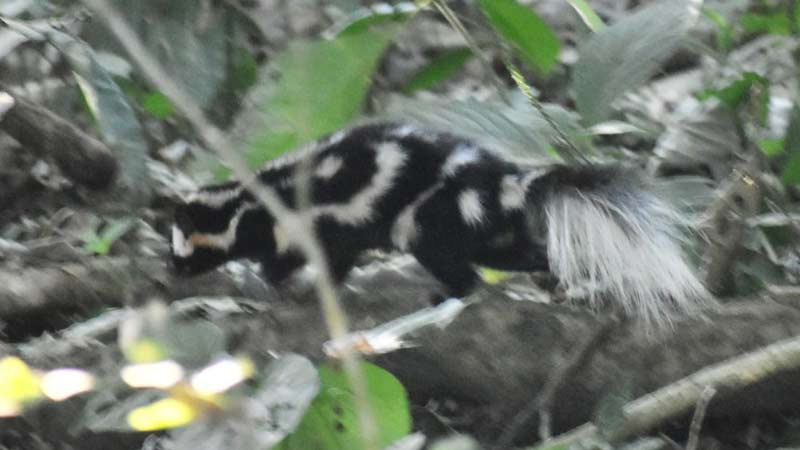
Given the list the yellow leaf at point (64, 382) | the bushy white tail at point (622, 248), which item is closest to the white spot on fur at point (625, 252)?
the bushy white tail at point (622, 248)

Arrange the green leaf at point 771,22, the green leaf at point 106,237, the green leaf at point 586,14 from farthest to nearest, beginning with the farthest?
the green leaf at point 771,22 < the green leaf at point 106,237 < the green leaf at point 586,14

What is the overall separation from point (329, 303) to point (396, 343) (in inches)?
44.7

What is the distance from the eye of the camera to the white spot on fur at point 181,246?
3361 millimetres

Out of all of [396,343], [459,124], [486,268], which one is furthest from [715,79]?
[396,343]

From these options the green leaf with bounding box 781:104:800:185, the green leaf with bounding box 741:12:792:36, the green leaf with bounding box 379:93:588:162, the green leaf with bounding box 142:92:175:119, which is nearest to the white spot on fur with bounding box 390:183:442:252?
the green leaf with bounding box 379:93:588:162

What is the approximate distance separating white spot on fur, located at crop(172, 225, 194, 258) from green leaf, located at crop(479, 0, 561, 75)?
3.92 feet

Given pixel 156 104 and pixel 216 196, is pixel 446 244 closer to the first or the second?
pixel 216 196

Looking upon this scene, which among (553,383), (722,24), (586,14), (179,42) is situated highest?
(179,42)

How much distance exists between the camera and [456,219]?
3014mm

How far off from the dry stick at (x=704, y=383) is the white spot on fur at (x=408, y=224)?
36.9 inches

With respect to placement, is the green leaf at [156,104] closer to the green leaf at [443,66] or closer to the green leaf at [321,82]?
the green leaf at [321,82]

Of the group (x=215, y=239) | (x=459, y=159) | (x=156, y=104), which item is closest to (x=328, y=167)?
(x=459, y=159)

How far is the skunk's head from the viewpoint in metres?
3.38

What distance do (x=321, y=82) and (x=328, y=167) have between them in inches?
16.8
